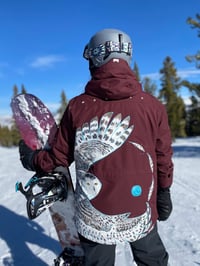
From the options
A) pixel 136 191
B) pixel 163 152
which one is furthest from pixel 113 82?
pixel 136 191

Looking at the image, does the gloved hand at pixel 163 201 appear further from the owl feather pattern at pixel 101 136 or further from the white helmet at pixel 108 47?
the white helmet at pixel 108 47

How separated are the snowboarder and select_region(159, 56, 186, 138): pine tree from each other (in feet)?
110

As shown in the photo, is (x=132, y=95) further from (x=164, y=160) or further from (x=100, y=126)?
(x=164, y=160)

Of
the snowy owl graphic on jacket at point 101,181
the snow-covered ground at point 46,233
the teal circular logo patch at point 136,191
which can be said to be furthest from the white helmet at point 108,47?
the snow-covered ground at point 46,233

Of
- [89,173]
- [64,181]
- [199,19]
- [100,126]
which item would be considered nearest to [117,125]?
[100,126]

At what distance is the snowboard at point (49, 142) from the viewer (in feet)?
9.23

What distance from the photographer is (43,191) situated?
253cm

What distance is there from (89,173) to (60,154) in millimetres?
280

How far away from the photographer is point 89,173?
1.99 m

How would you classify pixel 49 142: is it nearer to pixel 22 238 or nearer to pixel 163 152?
pixel 163 152

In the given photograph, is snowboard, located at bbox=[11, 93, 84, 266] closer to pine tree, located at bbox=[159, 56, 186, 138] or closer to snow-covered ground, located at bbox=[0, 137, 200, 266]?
snow-covered ground, located at bbox=[0, 137, 200, 266]

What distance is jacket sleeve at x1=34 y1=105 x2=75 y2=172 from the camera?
2074mm

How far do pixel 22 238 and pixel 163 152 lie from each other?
3204 mm

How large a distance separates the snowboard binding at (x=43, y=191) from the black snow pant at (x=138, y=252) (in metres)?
0.50
